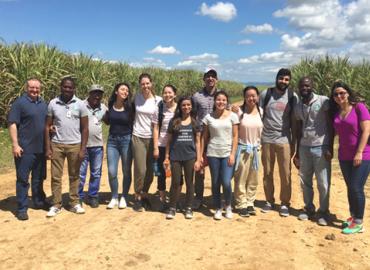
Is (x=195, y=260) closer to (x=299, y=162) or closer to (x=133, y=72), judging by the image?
(x=299, y=162)

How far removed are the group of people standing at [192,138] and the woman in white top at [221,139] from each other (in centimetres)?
1

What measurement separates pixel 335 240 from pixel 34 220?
12.9 ft

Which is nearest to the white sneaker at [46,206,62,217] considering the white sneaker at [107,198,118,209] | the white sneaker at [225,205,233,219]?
the white sneaker at [107,198,118,209]

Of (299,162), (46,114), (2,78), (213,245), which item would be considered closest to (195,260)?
(213,245)

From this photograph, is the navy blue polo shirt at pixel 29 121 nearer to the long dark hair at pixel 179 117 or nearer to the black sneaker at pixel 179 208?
the long dark hair at pixel 179 117

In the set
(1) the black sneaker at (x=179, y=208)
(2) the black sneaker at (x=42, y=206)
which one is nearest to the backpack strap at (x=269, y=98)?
(1) the black sneaker at (x=179, y=208)

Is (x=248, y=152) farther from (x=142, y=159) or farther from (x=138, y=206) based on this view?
(x=138, y=206)

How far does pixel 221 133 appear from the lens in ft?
17.4

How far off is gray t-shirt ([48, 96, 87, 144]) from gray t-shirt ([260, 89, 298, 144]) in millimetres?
2550

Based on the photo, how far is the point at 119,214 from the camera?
5.62 meters

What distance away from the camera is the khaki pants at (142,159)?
559 centimetres

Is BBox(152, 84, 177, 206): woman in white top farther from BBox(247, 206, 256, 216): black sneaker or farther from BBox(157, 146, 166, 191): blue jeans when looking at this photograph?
BBox(247, 206, 256, 216): black sneaker

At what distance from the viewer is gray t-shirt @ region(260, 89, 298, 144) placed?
538 centimetres

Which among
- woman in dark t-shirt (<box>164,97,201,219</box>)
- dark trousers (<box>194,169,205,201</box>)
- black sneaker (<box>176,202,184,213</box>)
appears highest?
woman in dark t-shirt (<box>164,97,201,219</box>)
